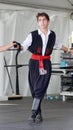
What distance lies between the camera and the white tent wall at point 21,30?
34.1 feet

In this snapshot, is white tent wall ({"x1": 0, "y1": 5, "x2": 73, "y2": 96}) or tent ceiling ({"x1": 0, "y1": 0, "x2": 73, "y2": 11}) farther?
white tent wall ({"x1": 0, "y1": 5, "x2": 73, "y2": 96})

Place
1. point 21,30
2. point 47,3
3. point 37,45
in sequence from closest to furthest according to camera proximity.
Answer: point 37,45 < point 47,3 < point 21,30

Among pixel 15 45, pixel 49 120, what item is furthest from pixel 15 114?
pixel 15 45

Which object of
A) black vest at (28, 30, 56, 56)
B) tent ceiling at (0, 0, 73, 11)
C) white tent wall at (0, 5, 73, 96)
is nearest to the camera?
black vest at (28, 30, 56, 56)

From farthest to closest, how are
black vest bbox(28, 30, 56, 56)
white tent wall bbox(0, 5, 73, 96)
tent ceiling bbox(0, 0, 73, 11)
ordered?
white tent wall bbox(0, 5, 73, 96) → tent ceiling bbox(0, 0, 73, 11) → black vest bbox(28, 30, 56, 56)

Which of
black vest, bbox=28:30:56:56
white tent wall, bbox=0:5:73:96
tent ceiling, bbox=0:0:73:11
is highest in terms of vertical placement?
tent ceiling, bbox=0:0:73:11

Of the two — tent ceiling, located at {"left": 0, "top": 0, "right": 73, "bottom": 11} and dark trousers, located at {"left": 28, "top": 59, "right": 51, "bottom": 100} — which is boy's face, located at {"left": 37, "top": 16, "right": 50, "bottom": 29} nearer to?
dark trousers, located at {"left": 28, "top": 59, "right": 51, "bottom": 100}

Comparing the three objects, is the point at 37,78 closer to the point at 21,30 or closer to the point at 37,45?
the point at 37,45

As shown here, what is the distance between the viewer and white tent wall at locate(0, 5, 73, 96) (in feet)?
34.1

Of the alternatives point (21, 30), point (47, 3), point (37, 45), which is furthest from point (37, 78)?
point (21, 30)

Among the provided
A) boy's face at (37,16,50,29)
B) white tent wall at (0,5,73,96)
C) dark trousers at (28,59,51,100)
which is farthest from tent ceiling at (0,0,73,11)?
dark trousers at (28,59,51,100)

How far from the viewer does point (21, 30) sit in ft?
35.1

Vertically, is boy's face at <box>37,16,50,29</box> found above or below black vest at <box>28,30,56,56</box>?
above

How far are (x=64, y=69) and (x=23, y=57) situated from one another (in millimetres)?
1392
